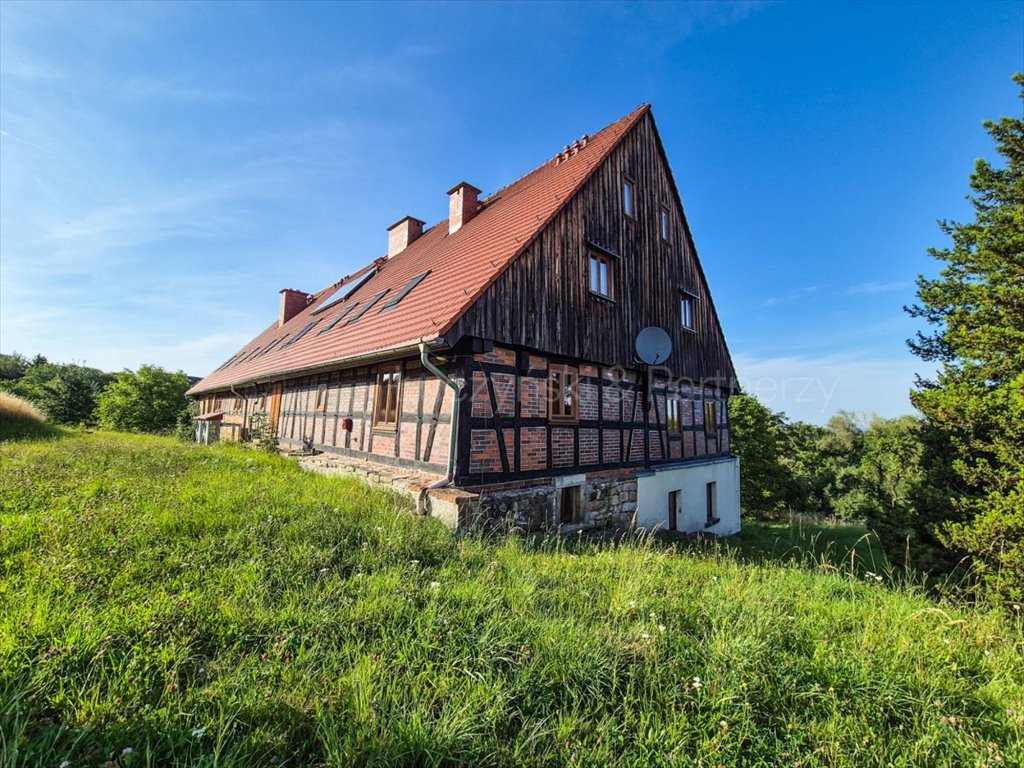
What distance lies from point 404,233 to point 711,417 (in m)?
12.2

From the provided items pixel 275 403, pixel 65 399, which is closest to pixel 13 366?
pixel 65 399

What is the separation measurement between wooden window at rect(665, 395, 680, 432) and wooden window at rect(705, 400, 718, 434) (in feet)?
7.07

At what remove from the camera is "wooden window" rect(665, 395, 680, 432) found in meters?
11.2

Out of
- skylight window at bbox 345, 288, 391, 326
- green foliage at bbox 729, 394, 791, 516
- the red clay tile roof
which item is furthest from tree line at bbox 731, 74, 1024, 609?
green foliage at bbox 729, 394, 791, 516

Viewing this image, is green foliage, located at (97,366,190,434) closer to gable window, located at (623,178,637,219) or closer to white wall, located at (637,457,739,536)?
white wall, located at (637,457,739,536)

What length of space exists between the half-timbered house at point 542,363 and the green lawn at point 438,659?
2.58 meters

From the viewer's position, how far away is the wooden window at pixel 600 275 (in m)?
9.02

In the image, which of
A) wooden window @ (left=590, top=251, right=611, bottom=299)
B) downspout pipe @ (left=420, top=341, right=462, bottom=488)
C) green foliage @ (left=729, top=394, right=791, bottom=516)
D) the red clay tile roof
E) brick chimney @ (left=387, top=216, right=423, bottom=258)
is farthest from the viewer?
green foliage @ (left=729, top=394, right=791, bottom=516)

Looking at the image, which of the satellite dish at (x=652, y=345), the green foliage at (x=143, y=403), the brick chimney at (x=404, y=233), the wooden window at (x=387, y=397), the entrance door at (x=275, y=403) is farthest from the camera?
the green foliage at (x=143, y=403)

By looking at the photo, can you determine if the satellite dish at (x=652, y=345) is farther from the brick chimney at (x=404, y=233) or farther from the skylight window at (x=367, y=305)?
the brick chimney at (x=404, y=233)

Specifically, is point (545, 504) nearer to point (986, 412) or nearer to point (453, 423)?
point (453, 423)

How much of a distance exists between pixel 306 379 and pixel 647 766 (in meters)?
11.3

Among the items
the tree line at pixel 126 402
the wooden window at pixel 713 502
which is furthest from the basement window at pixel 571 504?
the tree line at pixel 126 402

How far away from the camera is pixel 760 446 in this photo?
2641 cm
